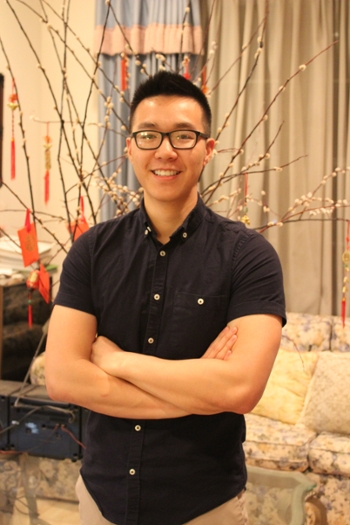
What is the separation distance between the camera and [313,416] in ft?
9.43

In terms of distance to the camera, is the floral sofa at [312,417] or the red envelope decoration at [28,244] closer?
the red envelope decoration at [28,244]

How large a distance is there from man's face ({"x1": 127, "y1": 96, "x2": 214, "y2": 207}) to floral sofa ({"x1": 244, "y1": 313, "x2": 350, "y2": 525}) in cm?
133

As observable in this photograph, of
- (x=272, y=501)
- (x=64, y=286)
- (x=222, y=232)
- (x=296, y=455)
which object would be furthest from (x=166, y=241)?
(x=296, y=455)

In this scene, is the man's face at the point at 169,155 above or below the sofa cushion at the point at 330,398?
above

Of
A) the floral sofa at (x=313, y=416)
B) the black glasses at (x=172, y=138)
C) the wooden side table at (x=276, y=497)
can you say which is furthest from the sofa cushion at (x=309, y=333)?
the black glasses at (x=172, y=138)

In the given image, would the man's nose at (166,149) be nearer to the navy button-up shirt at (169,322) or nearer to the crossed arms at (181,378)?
the navy button-up shirt at (169,322)

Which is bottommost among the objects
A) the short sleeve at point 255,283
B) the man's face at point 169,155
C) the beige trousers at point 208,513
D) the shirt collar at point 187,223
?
the beige trousers at point 208,513

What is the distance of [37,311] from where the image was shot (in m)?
3.31

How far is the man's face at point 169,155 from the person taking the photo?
1249 mm

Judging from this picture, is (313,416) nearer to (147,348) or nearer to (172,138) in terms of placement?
(147,348)

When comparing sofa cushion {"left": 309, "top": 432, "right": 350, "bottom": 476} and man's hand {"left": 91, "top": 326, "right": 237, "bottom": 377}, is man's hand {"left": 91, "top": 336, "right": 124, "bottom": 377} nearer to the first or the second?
man's hand {"left": 91, "top": 326, "right": 237, "bottom": 377}

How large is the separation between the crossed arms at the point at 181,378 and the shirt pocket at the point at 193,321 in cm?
3

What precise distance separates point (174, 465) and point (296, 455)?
165cm

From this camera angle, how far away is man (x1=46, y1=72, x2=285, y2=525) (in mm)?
1183
